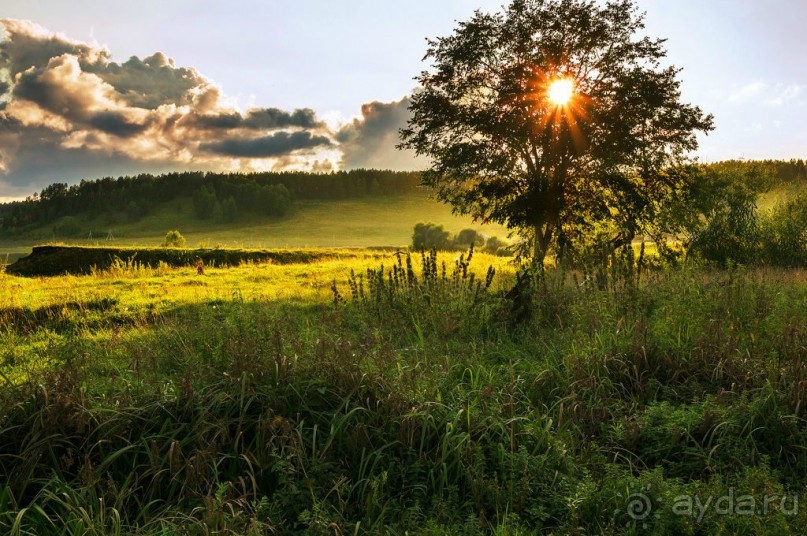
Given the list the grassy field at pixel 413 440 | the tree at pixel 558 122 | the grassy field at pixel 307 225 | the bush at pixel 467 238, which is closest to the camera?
the grassy field at pixel 413 440

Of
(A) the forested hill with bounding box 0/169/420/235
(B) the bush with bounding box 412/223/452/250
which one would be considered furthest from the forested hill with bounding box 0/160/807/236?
(B) the bush with bounding box 412/223/452/250

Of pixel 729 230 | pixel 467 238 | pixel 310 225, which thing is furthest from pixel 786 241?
pixel 310 225

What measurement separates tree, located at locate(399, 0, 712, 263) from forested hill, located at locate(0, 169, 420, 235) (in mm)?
84783

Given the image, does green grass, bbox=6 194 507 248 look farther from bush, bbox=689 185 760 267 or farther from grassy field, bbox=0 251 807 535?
grassy field, bbox=0 251 807 535

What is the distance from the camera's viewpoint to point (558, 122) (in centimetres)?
2508

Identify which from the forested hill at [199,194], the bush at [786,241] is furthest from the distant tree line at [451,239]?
the forested hill at [199,194]

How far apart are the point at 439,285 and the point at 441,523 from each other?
6.45m

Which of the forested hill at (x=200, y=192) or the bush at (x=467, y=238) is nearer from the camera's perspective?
the bush at (x=467, y=238)

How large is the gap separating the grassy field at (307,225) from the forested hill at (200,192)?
11.5 feet

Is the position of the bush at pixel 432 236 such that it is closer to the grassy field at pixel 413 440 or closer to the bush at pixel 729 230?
the bush at pixel 729 230

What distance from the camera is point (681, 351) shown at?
648cm

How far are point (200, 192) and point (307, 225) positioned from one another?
30.4 meters

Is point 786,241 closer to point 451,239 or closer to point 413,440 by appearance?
point 413,440

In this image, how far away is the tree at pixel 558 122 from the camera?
24859mm
